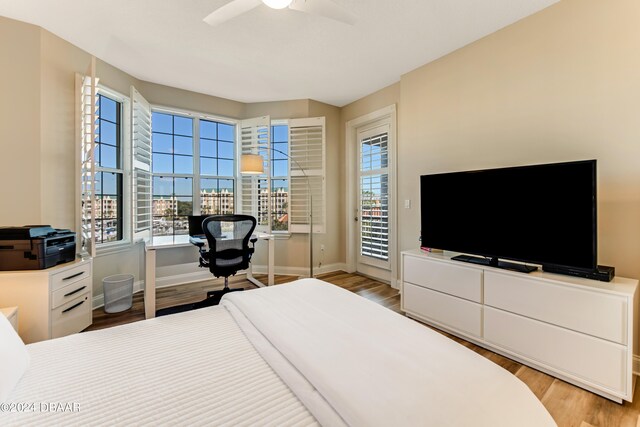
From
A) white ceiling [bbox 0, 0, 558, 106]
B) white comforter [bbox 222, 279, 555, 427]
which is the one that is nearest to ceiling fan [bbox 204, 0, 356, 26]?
white ceiling [bbox 0, 0, 558, 106]

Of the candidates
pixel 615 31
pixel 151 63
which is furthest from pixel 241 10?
pixel 615 31

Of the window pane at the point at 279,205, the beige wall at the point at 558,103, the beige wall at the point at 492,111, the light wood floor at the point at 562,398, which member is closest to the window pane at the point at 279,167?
the window pane at the point at 279,205

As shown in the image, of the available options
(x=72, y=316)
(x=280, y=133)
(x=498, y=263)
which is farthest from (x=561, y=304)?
(x=280, y=133)

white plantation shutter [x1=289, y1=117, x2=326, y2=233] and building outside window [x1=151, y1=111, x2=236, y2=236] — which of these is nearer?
building outside window [x1=151, y1=111, x2=236, y2=236]

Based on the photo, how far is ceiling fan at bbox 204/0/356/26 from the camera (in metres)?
1.65

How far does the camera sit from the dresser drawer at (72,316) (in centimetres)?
223

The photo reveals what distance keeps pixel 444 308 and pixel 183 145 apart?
4.03 meters

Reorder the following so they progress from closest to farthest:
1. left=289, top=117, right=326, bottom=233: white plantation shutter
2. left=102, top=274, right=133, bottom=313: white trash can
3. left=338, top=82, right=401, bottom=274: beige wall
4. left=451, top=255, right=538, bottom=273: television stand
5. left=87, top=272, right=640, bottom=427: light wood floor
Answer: left=87, top=272, right=640, bottom=427: light wood floor → left=451, top=255, right=538, bottom=273: television stand → left=102, top=274, right=133, bottom=313: white trash can → left=338, top=82, right=401, bottom=274: beige wall → left=289, top=117, right=326, bottom=233: white plantation shutter

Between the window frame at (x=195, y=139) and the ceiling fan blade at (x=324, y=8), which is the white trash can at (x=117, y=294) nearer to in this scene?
the window frame at (x=195, y=139)

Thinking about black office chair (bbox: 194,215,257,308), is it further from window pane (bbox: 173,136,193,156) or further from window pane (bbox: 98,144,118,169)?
window pane (bbox: 173,136,193,156)

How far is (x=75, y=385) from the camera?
955mm

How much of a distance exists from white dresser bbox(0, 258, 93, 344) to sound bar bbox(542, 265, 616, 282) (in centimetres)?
387

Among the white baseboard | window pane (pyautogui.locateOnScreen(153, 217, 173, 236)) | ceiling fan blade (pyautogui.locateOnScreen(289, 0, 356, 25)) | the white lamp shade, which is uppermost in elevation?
ceiling fan blade (pyautogui.locateOnScreen(289, 0, 356, 25))

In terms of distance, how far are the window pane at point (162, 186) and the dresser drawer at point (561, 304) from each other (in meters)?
4.05
